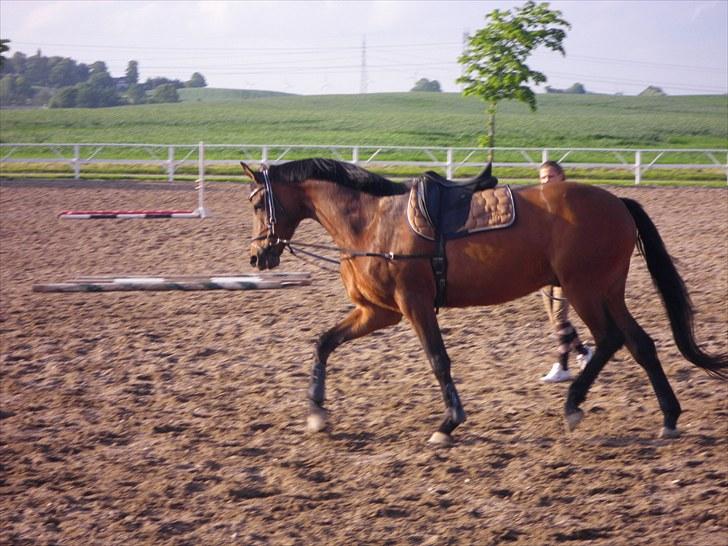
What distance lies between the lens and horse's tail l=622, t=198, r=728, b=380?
235 inches

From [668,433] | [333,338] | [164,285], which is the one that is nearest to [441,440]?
[333,338]

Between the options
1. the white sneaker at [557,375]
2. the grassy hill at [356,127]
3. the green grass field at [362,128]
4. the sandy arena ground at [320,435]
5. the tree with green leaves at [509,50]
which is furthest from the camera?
the grassy hill at [356,127]

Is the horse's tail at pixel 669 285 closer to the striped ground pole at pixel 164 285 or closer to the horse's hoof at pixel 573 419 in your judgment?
the horse's hoof at pixel 573 419

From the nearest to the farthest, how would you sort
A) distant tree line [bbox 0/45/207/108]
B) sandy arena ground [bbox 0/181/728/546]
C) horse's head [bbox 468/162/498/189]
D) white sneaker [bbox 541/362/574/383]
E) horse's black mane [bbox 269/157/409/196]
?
1. sandy arena ground [bbox 0/181/728/546]
2. horse's head [bbox 468/162/498/189]
3. horse's black mane [bbox 269/157/409/196]
4. white sneaker [bbox 541/362/574/383]
5. distant tree line [bbox 0/45/207/108]

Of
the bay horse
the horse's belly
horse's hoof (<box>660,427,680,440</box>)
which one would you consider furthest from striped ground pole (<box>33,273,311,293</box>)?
horse's hoof (<box>660,427,680,440</box>)

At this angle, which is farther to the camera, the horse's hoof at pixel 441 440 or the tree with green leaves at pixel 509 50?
the tree with green leaves at pixel 509 50

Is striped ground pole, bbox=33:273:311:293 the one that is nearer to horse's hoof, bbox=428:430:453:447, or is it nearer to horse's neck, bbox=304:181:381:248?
horse's neck, bbox=304:181:381:248

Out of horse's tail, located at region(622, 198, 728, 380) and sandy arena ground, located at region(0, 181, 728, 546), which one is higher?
horse's tail, located at region(622, 198, 728, 380)

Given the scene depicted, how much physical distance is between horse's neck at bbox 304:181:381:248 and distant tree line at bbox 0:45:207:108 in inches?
2903

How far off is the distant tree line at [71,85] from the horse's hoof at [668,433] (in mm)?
75306

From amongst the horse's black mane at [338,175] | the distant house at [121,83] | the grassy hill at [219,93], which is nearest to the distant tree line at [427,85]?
the grassy hill at [219,93]

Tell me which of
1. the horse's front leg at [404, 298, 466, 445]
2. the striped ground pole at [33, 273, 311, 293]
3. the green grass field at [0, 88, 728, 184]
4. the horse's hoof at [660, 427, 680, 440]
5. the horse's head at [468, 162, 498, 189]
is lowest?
A: the horse's hoof at [660, 427, 680, 440]

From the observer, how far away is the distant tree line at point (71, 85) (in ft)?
250

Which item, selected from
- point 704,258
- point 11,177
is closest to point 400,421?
point 704,258
